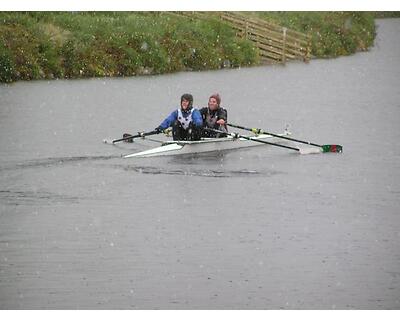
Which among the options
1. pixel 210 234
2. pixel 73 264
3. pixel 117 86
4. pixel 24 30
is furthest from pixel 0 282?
pixel 117 86

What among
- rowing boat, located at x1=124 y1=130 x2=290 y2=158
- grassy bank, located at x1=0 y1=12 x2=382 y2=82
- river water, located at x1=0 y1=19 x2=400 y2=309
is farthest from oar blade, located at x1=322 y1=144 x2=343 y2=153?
grassy bank, located at x1=0 y1=12 x2=382 y2=82

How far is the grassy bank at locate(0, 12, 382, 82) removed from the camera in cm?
2166

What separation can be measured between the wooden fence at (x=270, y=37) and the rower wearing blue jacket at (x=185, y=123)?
11.7 m

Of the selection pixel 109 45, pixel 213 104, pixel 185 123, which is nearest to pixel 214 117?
pixel 213 104

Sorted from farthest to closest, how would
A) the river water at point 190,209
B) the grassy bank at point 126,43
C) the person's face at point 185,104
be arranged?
the grassy bank at point 126,43
the person's face at point 185,104
the river water at point 190,209

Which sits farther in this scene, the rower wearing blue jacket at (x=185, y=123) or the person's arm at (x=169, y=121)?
the person's arm at (x=169, y=121)

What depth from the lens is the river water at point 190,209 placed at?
11133 mm

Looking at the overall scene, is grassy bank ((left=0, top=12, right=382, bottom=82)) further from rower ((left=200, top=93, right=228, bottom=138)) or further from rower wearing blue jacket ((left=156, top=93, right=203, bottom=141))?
rower ((left=200, top=93, right=228, bottom=138))

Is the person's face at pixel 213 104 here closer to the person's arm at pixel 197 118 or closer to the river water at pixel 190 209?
the person's arm at pixel 197 118

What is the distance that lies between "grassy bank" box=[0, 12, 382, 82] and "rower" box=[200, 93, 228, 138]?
3580mm

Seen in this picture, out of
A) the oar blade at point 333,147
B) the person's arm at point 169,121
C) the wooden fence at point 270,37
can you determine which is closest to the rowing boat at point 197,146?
the person's arm at point 169,121

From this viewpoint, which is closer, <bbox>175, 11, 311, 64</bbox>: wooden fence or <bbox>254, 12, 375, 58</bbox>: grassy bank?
<bbox>254, 12, 375, 58</bbox>: grassy bank

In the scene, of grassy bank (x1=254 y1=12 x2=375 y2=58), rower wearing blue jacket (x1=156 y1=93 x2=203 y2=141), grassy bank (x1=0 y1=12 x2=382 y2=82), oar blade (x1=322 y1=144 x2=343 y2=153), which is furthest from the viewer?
grassy bank (x1=254 y1=12 x2=375 y2=58)

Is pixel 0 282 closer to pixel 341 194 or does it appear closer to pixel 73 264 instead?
pixel 73 264
